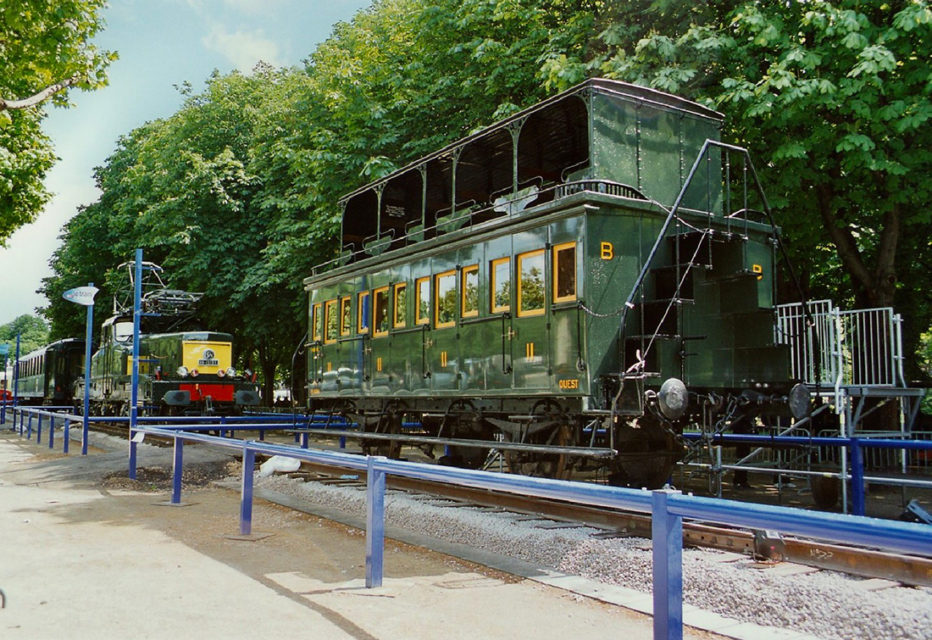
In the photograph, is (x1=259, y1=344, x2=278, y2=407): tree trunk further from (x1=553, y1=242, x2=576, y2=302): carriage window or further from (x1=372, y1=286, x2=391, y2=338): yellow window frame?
(x1=553, y1=242, x2=576, y2=302): carriage window

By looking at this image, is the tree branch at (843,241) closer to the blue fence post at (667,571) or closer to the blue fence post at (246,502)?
the blue fence post at (246,502)

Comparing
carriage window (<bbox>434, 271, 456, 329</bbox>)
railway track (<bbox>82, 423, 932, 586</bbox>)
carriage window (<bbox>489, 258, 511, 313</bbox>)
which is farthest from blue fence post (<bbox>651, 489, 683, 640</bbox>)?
carriage window (<bbox>434, 271, 456, 329</bbox>)

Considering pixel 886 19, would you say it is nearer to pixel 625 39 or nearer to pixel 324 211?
pixel 625 39

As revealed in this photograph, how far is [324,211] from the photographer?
798 inches

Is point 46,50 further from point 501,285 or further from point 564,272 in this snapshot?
point 564,272

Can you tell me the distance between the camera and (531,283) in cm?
970

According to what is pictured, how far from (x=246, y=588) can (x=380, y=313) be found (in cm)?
747

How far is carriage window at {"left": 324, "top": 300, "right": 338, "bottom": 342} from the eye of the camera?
47.9 feet

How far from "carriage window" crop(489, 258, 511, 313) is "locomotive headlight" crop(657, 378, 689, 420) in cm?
257

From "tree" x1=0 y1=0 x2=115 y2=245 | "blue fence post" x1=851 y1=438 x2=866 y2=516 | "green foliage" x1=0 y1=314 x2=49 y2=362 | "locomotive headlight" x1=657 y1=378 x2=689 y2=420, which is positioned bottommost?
"blue fence post" x1=851 y1=438 x2=866 y2=516

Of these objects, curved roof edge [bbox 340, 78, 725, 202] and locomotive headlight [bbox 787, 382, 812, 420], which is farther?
curved roof edge [bbox 340, 78, 725, 202]

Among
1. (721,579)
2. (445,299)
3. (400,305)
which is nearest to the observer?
(721,579)

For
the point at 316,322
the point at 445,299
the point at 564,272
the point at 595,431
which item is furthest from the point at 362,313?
the point at 595,431

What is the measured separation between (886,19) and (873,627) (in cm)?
1118
